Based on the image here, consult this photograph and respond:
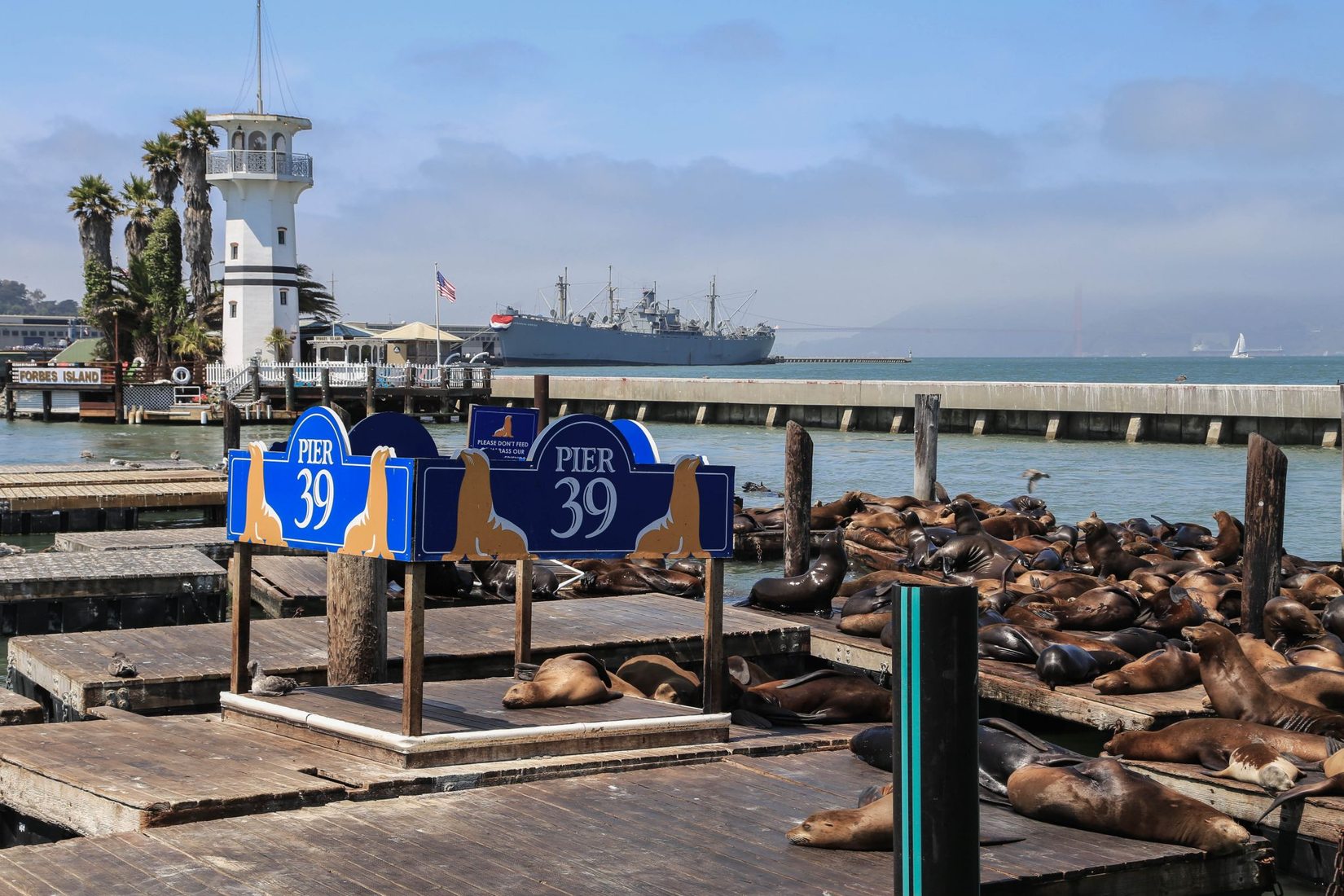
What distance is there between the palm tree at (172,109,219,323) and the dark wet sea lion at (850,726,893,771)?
50201 millimetres

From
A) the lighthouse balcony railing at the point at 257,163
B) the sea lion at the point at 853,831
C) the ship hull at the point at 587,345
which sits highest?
the lighthouse balcony railing at the point at 257,163

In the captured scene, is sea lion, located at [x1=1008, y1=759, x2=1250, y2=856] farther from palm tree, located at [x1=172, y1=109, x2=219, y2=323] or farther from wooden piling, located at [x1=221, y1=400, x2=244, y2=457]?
palm tree, located at [x1=172, y1=109, x2=219, y2=323]

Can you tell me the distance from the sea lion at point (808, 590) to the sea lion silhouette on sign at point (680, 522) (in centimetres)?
534

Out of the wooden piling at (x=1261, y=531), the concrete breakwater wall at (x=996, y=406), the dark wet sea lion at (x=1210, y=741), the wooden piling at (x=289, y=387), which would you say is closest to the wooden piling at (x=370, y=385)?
the wooden piling at (x=289, y=387)

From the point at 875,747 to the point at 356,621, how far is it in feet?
9.75

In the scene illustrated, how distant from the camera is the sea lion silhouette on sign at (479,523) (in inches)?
248

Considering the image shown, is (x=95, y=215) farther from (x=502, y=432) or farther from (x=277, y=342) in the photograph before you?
(x=502, y=432)

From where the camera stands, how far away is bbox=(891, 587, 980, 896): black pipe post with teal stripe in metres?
3.12

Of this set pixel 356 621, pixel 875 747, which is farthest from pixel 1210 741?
pixel 356 621

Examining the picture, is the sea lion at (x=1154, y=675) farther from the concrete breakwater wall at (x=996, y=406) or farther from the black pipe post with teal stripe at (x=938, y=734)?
the concrete breakwater wall at (x=996, y=406)

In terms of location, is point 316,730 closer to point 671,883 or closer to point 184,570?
point 671,883

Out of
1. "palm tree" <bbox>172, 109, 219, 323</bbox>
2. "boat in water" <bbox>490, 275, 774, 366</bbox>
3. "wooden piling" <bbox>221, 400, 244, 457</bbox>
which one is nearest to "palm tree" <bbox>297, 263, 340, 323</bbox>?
"palm tree" <bbox>172, 109, 219, 323</bbox>

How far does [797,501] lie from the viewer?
48.9 feet

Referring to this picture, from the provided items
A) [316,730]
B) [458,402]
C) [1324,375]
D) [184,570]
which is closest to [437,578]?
[184,570]
